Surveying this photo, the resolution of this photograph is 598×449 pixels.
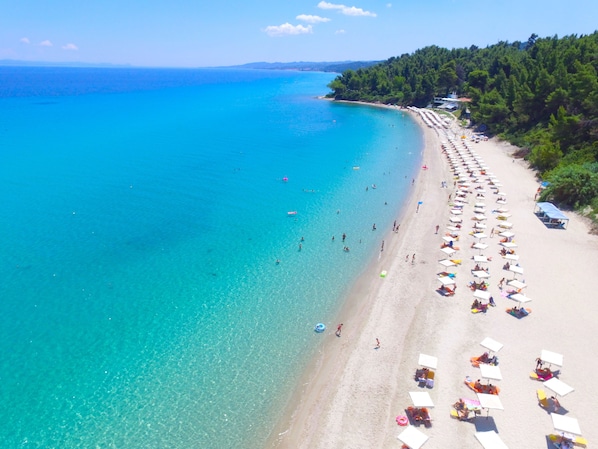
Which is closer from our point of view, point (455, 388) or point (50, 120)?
point (455, 388)

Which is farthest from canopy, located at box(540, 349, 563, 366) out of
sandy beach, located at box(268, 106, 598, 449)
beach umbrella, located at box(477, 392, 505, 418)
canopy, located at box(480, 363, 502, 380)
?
beach umbrella, located at box(477, 392, 505, 418)

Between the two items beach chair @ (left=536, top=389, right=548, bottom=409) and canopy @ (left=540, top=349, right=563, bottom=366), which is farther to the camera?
canopy @ (left=540, top=349, right=563, bottom=366)

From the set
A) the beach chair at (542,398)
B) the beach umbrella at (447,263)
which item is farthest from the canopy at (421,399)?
the beach umbrella at (447,263)

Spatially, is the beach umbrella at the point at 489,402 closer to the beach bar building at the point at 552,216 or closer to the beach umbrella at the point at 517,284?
the beach umbrella at the point at 517,284

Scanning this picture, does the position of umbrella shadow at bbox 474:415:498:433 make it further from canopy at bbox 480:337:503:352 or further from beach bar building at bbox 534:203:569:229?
beach bar building at bbox 534:203:569:229

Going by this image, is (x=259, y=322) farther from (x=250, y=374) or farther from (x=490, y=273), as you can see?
(x=490, y=273)

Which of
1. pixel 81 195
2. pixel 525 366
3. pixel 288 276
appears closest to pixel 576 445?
pixel 525 366

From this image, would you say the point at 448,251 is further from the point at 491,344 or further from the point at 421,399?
the point at 421,399
